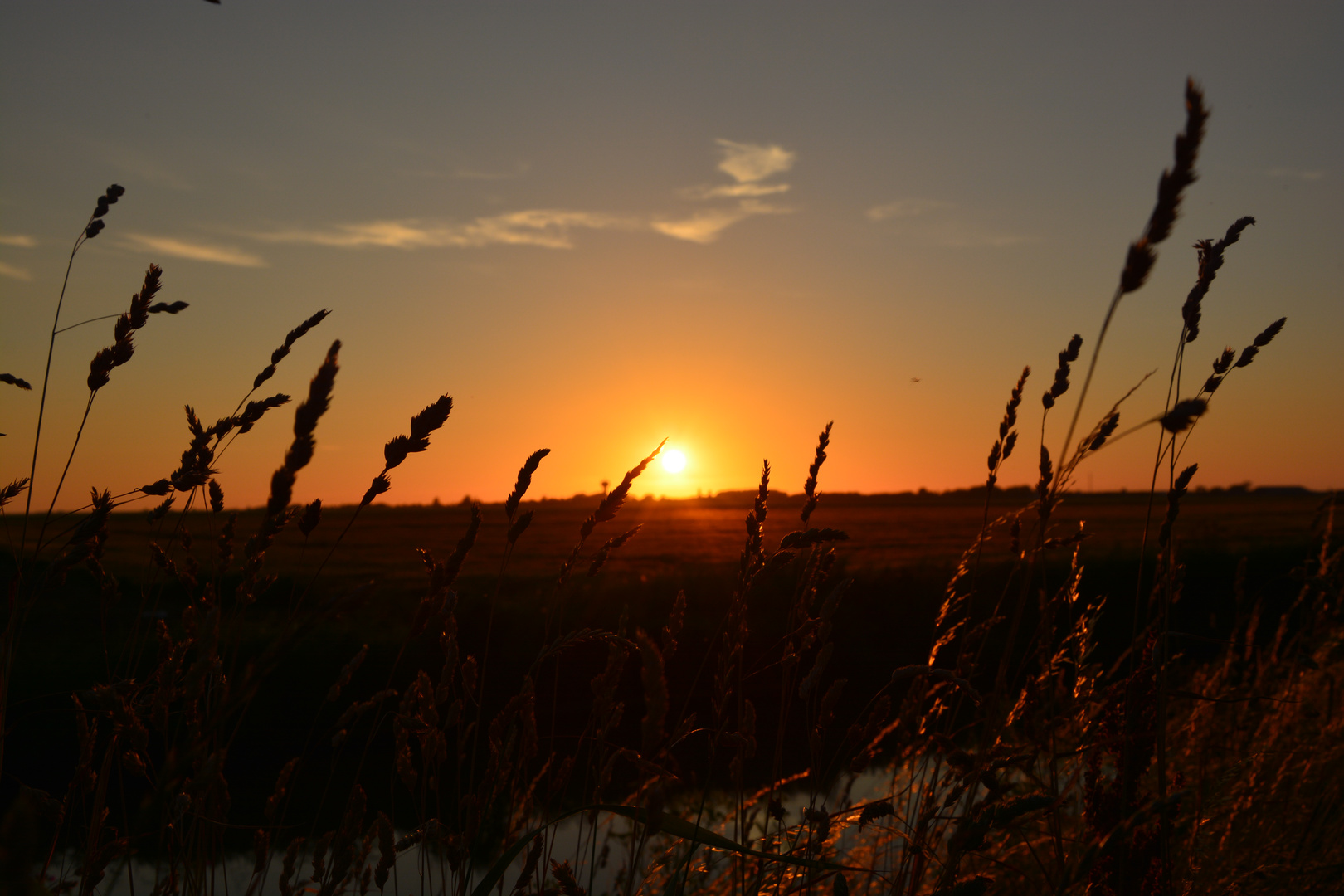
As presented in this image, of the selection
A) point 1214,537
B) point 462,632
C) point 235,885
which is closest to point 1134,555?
point 1214,537

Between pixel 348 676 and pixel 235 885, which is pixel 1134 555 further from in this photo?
pixel 348 676

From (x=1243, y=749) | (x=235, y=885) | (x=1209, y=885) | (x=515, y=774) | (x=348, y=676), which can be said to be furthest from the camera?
(x=235, y=885)

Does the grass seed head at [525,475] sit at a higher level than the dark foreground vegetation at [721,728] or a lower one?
higher

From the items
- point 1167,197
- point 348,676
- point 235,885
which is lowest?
point 235,885

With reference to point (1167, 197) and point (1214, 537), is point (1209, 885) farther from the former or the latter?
point (1214, 537)

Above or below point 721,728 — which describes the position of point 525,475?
above

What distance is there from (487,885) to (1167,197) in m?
1.24

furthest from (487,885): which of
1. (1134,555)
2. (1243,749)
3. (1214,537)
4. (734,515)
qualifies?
(734,515)

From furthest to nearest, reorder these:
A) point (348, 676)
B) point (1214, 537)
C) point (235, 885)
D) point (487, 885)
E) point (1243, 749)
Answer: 1. point (1214, 537)
2. point (235, 885)
3. point (1243, 749)
4. point (348, 676)
5. point (487, 885)

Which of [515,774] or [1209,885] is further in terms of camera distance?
[1209,885]

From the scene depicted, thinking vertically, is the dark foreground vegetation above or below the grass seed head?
below

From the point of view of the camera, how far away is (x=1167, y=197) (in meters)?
0.92

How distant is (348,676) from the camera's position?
1579 mm

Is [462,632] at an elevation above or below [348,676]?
below
